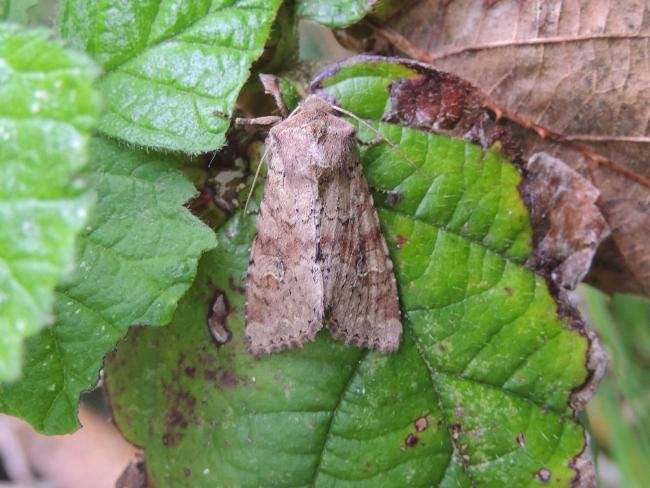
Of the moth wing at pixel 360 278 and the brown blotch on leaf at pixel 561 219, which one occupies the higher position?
the brown blotch on leaf at pixel 561 219

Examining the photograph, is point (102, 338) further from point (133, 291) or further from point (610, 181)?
point (610, 181)

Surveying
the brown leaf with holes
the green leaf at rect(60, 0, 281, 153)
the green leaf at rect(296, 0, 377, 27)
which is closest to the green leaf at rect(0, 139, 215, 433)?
the green leaf at rect(60, 0, 281, 153)

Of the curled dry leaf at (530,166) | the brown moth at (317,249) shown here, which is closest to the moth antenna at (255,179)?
the brown moth at (317,249)

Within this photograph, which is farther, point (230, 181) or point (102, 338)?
point (230, 181)

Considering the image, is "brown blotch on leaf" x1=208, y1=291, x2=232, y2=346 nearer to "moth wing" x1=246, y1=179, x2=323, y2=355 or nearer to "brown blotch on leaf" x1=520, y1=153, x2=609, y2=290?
"moth wing" x1=246, y1=179, x2=323, y2=355

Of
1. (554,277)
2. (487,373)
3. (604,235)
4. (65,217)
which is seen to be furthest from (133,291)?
(604,235)

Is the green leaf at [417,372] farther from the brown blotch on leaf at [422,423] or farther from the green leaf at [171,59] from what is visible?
the green leaf at [171,59]
